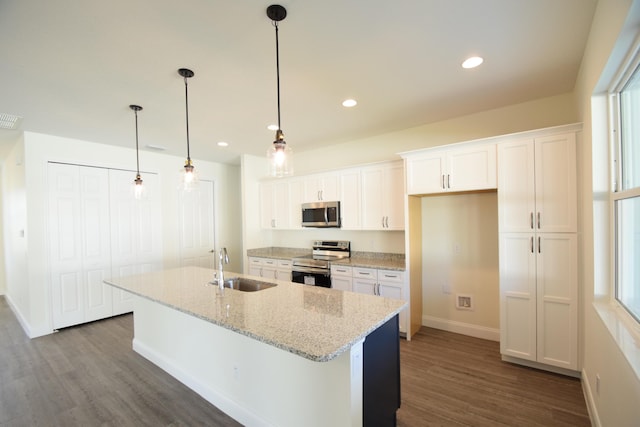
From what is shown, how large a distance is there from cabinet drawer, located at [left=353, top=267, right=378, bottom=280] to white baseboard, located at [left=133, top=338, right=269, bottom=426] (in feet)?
7.01

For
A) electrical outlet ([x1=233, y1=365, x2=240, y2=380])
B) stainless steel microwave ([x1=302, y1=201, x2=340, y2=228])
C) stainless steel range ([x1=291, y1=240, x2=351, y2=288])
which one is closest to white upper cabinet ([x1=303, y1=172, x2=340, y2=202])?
stainless steel microwave ([x1=302, y1=201, x2=340, y2=228])

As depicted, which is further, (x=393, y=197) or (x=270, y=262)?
(x=270, y=262)

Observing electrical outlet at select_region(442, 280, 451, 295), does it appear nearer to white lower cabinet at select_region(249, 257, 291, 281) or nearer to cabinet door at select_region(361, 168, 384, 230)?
cabinet door at select_region(361, 168, 384, 230)

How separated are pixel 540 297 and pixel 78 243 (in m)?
5.93

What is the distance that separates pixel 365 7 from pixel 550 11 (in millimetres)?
1133

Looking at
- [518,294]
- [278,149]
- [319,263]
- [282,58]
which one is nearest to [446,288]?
[518,294]

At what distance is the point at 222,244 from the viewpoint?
597 cm

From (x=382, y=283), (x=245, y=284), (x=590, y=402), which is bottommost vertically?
(x=590, y=402)

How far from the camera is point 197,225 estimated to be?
Result: 558cm

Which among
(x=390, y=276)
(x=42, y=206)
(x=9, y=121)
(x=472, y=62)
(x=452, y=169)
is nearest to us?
Answer: (x=472, y=62)

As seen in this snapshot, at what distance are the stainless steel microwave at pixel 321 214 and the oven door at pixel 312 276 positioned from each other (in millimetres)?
737

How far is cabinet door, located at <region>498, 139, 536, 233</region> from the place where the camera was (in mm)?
2727

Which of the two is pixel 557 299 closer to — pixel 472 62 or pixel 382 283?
pixel 382 283

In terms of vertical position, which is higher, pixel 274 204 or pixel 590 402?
pixel 274 204
